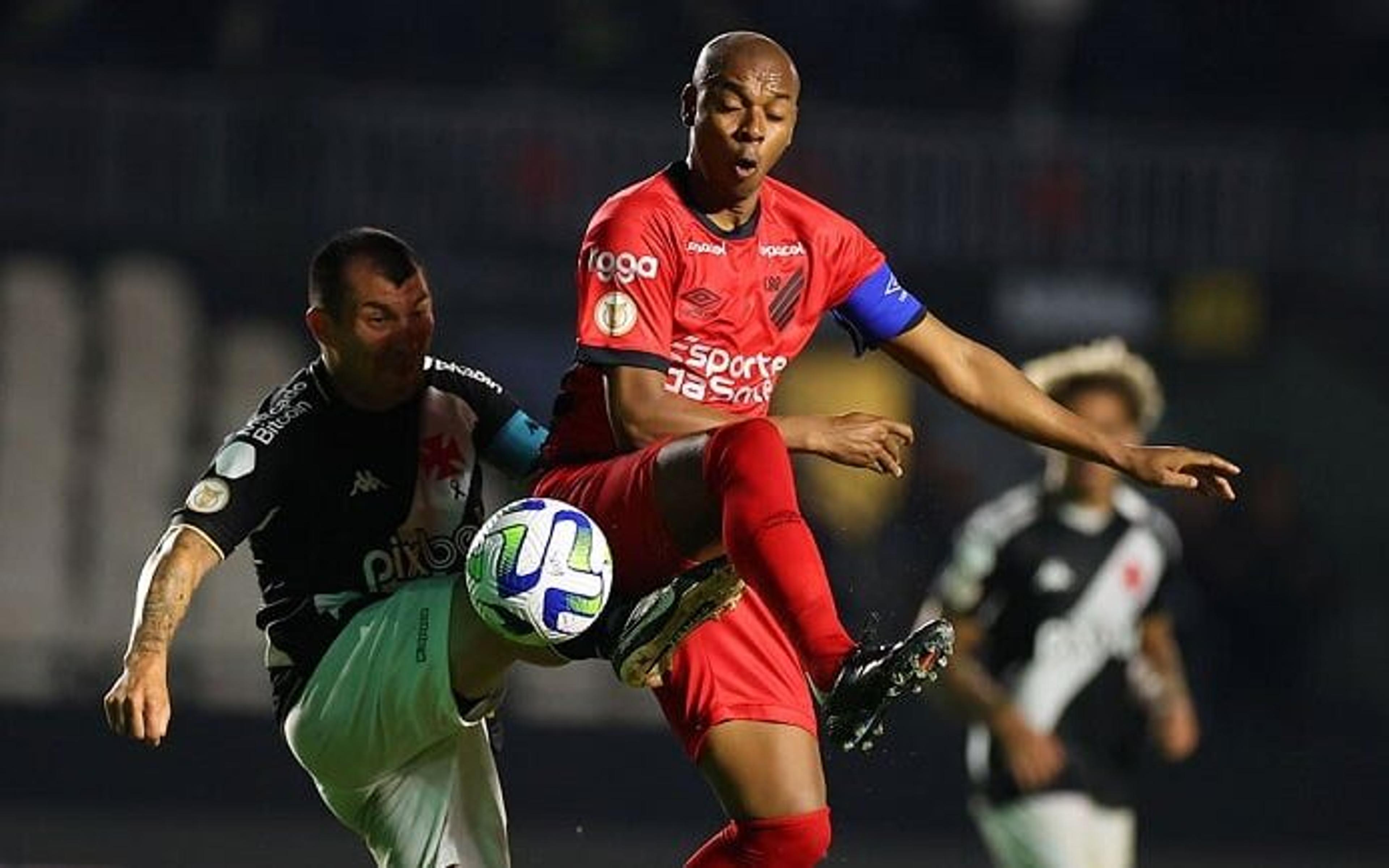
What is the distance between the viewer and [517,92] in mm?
15797

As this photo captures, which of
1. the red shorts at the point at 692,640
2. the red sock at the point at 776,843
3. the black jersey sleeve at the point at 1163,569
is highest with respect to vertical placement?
the red shorts at the point at 692,640

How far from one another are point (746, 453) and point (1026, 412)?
106 cm

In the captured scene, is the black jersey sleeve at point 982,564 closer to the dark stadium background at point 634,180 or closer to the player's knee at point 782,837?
the player's knee at point 782,837

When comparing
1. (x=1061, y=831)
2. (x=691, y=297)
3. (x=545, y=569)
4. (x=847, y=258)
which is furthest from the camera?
(x=1061, y=831)

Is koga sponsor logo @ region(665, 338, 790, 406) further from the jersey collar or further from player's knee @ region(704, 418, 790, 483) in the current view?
player's knee @ region(704, 418, 790, 483)

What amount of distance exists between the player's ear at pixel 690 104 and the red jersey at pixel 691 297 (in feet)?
0.37

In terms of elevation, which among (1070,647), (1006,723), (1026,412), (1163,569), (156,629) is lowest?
(1006,723)

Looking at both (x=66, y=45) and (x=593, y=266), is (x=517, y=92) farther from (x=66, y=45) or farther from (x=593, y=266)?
(x=593, y=266)

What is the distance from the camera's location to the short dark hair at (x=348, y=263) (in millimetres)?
6301

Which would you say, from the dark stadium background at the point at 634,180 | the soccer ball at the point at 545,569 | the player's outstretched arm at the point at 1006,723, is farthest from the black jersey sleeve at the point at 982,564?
the dark stadium background at the point at 634,180

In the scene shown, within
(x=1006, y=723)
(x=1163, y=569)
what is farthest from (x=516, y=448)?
(x=1163, y=569)

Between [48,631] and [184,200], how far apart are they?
230 centimetres

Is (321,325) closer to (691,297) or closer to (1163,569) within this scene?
(691,297)

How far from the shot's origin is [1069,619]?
8453 millimetres
